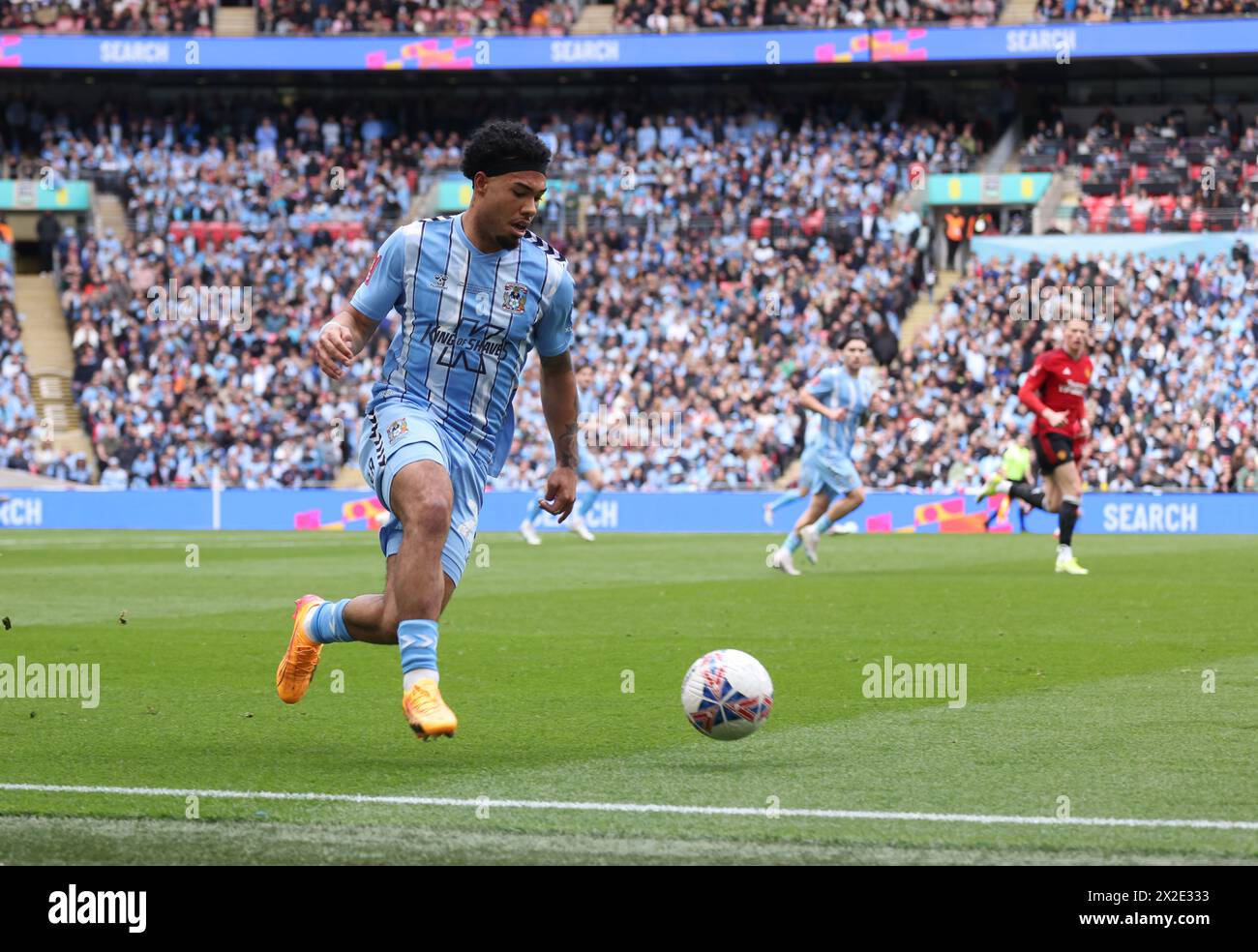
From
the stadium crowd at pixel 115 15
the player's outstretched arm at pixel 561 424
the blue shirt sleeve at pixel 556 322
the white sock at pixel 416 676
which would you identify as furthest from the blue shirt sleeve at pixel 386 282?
the stadium crowd at pixel 115 15

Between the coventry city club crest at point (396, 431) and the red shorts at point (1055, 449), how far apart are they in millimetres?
11947

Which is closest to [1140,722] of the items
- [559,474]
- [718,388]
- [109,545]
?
[559,474]

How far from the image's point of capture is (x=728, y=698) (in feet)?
23.1

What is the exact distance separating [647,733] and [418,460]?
6.02ft

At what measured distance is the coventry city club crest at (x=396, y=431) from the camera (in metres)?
6.82

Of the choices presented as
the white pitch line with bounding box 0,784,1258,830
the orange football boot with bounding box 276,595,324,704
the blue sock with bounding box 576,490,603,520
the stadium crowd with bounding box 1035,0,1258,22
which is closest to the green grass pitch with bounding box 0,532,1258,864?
the white pitch line with bounding box 0,784,1258,830

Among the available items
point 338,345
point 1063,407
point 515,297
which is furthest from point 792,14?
point 338,345

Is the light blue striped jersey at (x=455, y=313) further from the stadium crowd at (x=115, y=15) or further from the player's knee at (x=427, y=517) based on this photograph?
the stadium crowd at (x=115, y=15)

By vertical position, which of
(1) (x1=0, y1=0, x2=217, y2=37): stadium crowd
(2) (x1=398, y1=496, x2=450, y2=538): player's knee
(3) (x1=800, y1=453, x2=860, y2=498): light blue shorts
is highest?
(1) (x1=0, y1=0, x2=217, y2=37): stadium crowd

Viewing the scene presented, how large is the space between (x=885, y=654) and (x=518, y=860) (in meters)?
6.21

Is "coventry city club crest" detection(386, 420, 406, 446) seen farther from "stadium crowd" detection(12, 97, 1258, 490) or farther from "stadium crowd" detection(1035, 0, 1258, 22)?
"stadium crowd" detection(1035, 0, 1258, 22)

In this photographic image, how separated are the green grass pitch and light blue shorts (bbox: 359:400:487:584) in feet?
2.86

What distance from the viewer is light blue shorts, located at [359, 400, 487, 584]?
676cm

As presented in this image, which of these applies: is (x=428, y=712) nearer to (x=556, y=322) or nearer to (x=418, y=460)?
(x=418, y=460)
